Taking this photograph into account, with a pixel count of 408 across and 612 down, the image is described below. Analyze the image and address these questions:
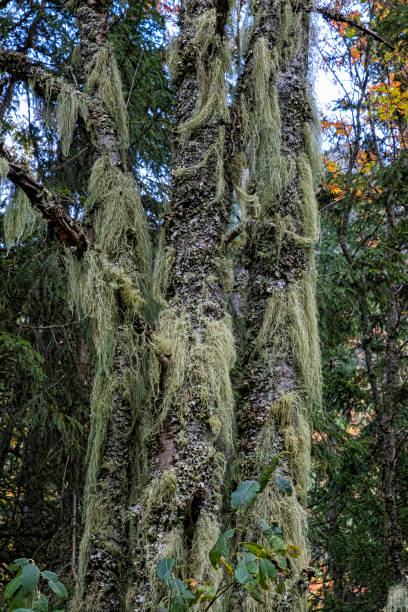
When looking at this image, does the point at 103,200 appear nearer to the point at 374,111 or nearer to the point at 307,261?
the point at 307,261

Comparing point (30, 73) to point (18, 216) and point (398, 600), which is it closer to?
point (18, 216)

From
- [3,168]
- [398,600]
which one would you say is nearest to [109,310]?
[3,168]

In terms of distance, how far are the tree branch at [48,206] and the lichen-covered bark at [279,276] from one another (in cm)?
93

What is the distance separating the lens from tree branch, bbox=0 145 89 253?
7.82 ft

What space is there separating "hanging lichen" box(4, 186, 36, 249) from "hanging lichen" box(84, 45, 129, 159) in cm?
84

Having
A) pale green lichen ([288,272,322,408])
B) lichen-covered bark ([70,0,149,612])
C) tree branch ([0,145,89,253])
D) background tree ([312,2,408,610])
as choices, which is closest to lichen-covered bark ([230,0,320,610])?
pale green lichen ([288,272,322,408])

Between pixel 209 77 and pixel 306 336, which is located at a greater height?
pixel 209 77

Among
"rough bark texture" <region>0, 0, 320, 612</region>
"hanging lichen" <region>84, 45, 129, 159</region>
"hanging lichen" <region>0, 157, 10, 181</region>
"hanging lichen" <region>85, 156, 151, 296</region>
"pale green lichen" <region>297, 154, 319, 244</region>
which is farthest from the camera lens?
"hanging lichen" <region>84, 45, 129, 159</region>

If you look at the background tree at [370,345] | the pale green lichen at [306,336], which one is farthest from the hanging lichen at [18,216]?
the background tree at [370,345]

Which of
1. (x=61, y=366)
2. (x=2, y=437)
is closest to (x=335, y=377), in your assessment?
(x=61, y=366)

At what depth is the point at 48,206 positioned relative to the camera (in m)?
2.38

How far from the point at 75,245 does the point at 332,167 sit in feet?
18.0

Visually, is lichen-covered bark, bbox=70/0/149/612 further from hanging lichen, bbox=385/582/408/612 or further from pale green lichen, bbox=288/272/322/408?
hanging lichen, bbox=385/582/408/612

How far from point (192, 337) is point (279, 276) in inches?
29.5
